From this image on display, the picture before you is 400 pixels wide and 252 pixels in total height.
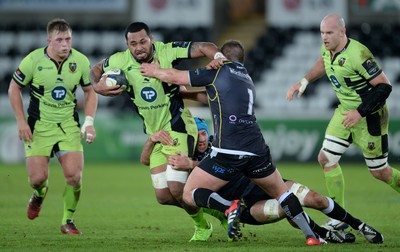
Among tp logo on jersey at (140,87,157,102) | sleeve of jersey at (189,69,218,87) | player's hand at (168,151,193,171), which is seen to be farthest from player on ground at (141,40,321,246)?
tp logo on jersey at (140,87,157,102)

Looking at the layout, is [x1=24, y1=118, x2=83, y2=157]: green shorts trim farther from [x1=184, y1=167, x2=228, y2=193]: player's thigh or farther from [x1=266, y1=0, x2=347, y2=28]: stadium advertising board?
[x1=266, y1=0, x2=347, y2=28]: stadium advertising board

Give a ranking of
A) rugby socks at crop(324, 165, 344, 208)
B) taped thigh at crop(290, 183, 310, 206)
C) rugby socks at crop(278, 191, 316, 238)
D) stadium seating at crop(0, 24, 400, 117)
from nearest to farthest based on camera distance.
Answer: rugby socks at crop(278, 191, 316, 238) → taped thigh at crop(290, 183, 310, 206) → rugby socks at crop(324, 165, 344, 208) → stadium seating at crop(0, 24, 400, 117)

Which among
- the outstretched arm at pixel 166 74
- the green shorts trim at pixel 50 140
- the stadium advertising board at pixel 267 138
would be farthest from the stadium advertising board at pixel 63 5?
the outstretched arm at pixel 166 74

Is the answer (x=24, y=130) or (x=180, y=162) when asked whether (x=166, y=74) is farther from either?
(x=24, y=130)

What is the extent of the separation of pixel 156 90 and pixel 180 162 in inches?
33.6

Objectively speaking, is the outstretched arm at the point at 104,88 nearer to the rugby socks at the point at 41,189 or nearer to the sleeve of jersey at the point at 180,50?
the sleeve of jersey at the point at 180,50

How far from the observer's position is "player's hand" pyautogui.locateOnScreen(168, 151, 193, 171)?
33.4 feet

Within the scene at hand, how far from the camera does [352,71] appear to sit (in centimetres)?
1084

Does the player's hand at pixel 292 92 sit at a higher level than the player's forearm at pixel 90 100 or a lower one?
higher

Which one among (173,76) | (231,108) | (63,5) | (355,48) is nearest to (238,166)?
(231,108)

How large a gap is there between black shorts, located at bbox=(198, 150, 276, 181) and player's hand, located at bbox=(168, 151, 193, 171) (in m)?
0.73

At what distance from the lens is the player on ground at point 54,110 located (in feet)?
36.8

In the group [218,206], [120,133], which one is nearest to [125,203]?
[218,206]

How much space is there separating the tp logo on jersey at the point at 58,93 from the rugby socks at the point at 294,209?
3.34 metres
